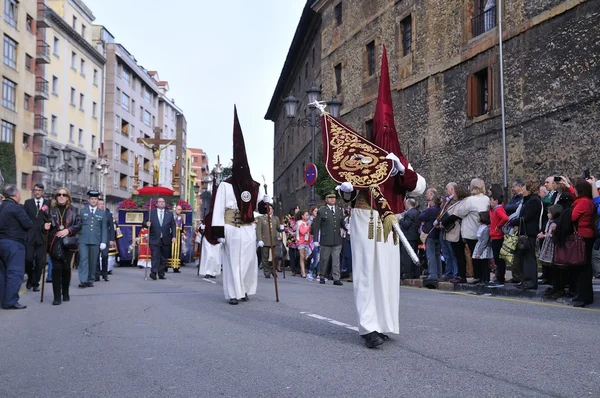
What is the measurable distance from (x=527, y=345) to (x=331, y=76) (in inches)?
1210

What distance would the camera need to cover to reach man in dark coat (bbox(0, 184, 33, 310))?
33.9 ft

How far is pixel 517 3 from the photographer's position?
782 inches

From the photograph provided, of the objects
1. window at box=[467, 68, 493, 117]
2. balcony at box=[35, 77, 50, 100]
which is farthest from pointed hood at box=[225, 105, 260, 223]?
balcony at box=[35, 77, 50, 100]

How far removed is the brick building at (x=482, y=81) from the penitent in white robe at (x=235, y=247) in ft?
32.1

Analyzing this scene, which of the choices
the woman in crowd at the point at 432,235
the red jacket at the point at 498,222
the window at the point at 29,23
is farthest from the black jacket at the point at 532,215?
the window at the point at 29,23

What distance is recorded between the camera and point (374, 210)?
21.2ft

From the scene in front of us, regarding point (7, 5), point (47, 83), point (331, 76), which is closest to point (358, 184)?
point (331, 76)

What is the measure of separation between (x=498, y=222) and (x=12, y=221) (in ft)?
27.1

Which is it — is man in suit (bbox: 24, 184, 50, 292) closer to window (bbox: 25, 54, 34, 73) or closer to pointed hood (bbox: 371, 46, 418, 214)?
pointed hood (bbox: 371, 46, 418, 214)

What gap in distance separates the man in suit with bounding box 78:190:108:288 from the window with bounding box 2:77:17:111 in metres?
36.3

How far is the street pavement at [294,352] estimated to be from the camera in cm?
473

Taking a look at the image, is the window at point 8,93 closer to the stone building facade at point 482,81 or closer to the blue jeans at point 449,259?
the stone building facade at point 482,81

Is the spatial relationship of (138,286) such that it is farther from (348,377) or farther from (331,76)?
(331,76)

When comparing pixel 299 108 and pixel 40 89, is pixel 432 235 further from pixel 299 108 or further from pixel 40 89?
pixel 40 89
